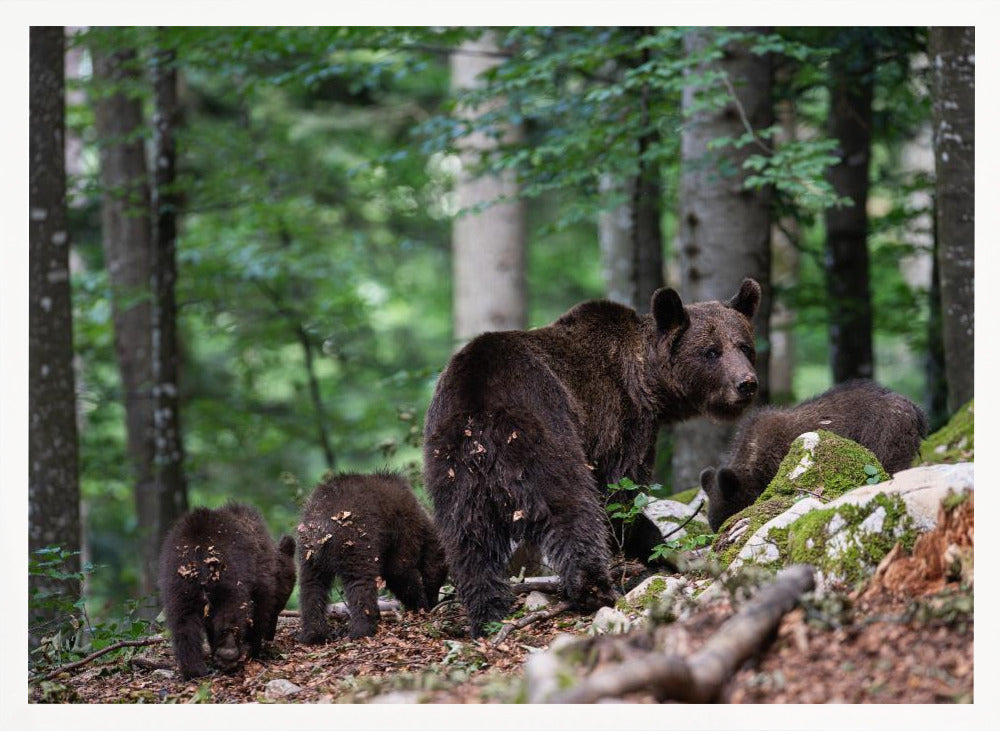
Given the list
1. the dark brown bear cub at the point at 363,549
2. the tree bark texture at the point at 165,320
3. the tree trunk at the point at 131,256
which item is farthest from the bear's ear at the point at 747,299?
the tree trunk at the point at 131,256

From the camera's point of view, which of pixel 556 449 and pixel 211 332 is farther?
pixel 211 332

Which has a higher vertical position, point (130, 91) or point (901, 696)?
point (130, 91)

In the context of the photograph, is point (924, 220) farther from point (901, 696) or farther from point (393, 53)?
point (901, 696)

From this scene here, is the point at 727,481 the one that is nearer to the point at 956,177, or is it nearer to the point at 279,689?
the point at 956,177

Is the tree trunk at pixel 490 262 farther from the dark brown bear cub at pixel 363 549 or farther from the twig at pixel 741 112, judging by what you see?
the dark brown bear cub at pixel 363 549

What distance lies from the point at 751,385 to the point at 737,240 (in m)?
3.57

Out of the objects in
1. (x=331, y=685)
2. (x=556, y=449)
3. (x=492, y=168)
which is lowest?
(x=331, y=685)

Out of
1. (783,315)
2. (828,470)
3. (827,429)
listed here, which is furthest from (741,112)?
(783,315)

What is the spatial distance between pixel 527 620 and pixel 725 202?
554 cm

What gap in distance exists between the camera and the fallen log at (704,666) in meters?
4.05

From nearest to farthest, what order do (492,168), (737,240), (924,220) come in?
→ (737,240) < (492,168) < (924,220)

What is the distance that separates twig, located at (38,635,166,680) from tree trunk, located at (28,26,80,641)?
1.77 meters
